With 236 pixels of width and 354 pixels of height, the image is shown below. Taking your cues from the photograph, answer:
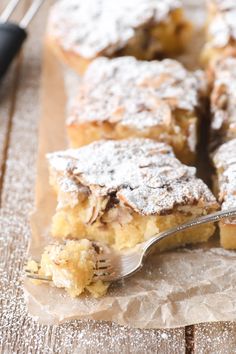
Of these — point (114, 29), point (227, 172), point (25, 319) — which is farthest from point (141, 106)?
point (25, 319)

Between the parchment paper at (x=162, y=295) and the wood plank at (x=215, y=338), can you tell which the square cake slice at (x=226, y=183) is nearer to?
the parchment paper at (x=162, y=295)

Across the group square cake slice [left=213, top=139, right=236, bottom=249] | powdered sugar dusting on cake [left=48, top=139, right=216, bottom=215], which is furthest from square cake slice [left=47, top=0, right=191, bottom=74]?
square cake slice [left=213, top=139, right=236, bottom=249]

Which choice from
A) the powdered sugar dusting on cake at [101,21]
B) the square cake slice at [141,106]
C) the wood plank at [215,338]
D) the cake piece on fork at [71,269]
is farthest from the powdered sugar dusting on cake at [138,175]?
the powdered sugar dusting on cake at [101,21]

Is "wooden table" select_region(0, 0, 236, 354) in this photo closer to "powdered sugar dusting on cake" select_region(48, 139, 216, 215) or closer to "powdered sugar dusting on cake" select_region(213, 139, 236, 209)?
"powdered sugar dusting on cake" select_region(48, 139, 216, 215)

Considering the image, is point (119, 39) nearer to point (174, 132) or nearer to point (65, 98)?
point (65, 98)

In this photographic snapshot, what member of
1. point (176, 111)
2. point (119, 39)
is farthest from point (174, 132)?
point (119, 39)
